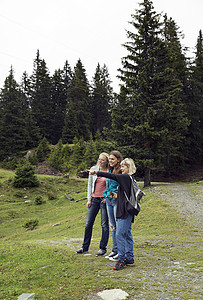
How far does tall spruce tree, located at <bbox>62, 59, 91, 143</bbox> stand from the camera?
159ft

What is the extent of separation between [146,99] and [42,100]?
1485 inches

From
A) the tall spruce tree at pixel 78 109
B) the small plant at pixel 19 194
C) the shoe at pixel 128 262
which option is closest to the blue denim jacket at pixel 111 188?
the shoe at pixel 128 262

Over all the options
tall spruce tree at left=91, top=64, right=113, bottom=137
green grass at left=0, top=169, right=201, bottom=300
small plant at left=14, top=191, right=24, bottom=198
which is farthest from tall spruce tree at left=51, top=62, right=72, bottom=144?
green grass at left=0, top=169, right=201, bottom=300

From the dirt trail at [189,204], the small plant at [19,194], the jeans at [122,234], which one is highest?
the jeans at [122,234]

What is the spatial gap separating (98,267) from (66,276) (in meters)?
0.75

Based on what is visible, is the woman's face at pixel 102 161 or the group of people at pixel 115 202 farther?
the woman's face at pixel 102 161

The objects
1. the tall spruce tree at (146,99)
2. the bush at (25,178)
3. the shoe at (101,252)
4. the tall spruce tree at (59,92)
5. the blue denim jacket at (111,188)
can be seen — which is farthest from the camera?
the tall spruce tree at (59,92)

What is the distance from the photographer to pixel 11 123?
45.2m

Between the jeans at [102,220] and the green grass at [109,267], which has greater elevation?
the jeans at [102,220]

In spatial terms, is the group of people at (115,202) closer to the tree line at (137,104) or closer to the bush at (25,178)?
the tree line at (137,104)

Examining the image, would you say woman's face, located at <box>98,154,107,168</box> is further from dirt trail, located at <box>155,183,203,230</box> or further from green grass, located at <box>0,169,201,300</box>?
dirt trail, located at <box>155,183,203,230</box>

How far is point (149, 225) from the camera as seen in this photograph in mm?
9883

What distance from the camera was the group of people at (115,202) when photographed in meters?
4.71

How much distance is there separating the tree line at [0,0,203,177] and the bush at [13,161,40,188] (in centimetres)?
801
